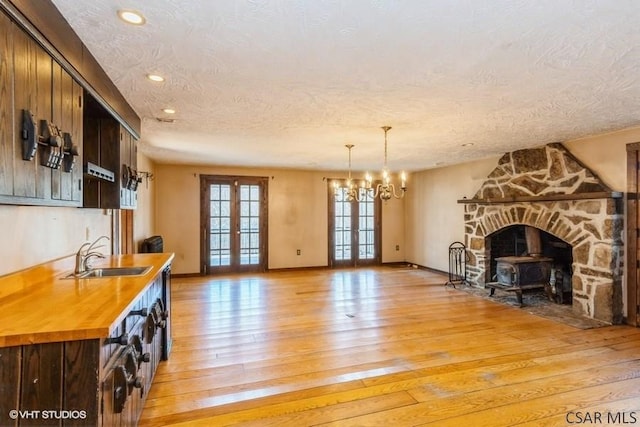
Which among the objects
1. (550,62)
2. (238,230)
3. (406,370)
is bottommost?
(406,370)

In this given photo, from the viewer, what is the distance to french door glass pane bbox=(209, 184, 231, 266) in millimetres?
7426

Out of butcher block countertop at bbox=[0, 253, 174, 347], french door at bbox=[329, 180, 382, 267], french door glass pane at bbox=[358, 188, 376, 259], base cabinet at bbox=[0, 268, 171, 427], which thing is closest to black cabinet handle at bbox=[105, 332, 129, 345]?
base cabinet at bbox=[0, 268, 171, 427]

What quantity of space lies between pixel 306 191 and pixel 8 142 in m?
6.74

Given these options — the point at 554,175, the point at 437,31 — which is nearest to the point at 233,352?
the point at 437,31

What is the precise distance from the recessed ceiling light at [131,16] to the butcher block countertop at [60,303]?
150cm

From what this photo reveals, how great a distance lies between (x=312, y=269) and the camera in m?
8.02

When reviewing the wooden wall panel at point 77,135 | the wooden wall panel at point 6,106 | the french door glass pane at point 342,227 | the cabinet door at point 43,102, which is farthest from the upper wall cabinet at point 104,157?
the french door glass pane at point 342,227

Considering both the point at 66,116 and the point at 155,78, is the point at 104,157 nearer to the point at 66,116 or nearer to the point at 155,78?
the point at 155,78

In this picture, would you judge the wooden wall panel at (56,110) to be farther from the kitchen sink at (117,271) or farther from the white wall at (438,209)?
the white wall at (438,209)

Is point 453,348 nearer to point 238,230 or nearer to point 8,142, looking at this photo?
point 8,142

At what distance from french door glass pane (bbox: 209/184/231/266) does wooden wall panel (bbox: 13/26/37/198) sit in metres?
5.88

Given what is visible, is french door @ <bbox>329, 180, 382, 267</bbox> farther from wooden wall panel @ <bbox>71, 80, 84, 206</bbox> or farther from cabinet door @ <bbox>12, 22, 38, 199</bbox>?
cabinet door @ <bbox>12, 22, 38, 199</bbox>

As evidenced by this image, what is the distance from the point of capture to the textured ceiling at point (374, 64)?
5.75 ft

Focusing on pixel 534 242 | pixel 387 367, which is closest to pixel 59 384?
pixel 387 367
